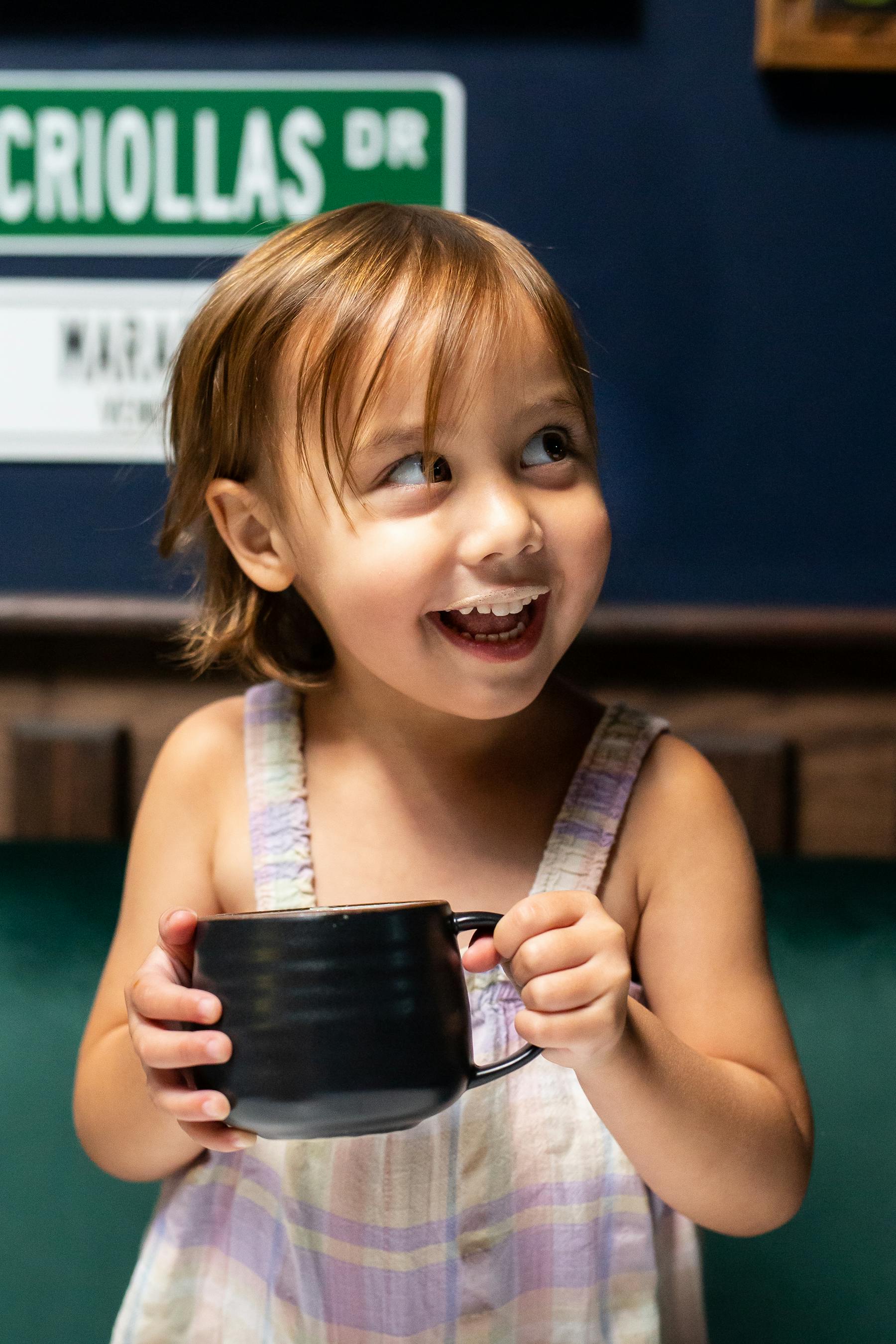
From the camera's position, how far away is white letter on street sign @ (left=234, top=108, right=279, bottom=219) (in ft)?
3.39

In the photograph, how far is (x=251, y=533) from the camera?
2.42 ft

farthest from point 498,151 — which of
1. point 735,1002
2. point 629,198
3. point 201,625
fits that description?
point 735,1002

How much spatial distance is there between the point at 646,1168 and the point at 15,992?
1.48ft

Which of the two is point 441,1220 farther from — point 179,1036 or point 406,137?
point 406,137

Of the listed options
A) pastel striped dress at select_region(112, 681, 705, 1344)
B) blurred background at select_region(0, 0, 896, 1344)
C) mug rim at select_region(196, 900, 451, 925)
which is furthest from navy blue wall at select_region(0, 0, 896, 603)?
mug rim at select_region(196, 900, 451, 925)

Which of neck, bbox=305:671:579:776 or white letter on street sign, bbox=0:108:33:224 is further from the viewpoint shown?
white letter on street sign, bbox=0:108:33:224

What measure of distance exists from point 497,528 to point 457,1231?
1.16 feet

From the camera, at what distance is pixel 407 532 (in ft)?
2.01

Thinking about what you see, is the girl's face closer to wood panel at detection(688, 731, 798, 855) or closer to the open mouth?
the open mouth

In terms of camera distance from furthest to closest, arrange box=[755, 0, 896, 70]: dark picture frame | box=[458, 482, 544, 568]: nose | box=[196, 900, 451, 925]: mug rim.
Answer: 1. box=[755, 0, 896, 70]: dark picture frame
2. box=[458, 482, 544, 568]: nose
3. box=[196, 900, 451, 925]: mug rim

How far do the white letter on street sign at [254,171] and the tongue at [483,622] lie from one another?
54 centimetres

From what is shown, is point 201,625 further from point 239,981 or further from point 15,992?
point 239,981

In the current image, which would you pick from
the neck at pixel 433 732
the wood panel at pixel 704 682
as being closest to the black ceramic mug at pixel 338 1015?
the neck at pixel 433 732

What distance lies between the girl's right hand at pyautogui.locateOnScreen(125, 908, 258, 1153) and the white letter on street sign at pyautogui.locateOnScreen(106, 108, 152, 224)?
26.5 inches
